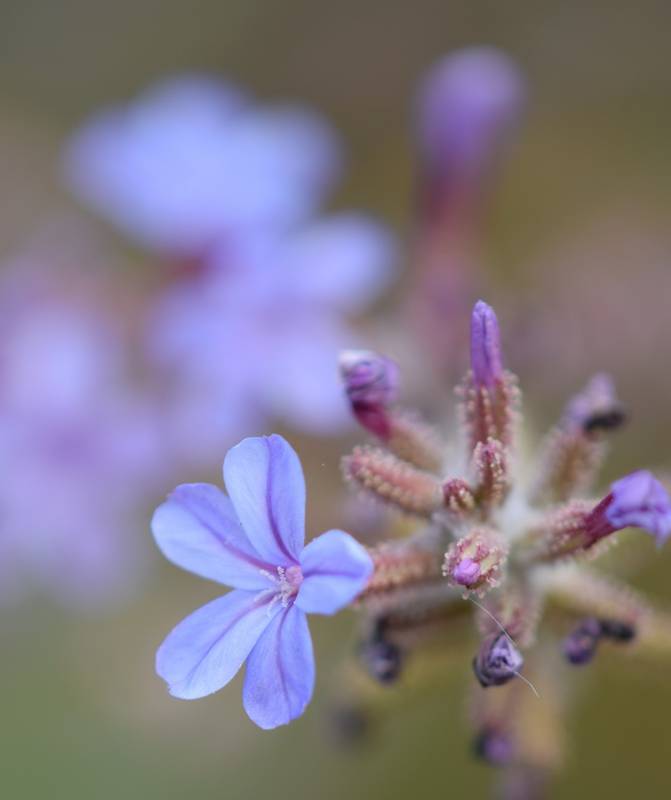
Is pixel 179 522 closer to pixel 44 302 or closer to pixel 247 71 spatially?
pixel 44 302

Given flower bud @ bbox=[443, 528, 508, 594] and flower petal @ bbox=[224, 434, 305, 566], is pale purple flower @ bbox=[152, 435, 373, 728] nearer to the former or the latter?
flower petal @ bbox=[224, 434, 305, 566]

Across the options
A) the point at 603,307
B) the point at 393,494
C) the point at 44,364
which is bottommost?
the point at 393,494

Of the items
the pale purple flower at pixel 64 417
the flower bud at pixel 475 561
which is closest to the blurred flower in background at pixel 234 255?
the pale purple flower at pixel 64 417

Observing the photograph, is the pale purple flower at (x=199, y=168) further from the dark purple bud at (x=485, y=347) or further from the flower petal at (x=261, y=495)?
the flower petal at (x=261, y=495)

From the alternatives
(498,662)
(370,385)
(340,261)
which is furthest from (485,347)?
(340,261)

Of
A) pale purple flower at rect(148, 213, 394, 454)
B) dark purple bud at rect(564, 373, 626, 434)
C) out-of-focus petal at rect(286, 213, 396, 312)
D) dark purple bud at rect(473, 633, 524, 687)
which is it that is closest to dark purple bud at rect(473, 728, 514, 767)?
dark purple bud at rect(473, 633, 524, 687)

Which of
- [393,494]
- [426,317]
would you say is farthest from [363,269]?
[393,494]

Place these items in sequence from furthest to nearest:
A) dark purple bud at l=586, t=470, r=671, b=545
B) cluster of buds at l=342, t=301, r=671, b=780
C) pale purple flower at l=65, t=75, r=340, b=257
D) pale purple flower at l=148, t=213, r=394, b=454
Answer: pale purple flower at l=65, t=75, r=340, b=257 → pale purple flower at l=148, t=213, r=394, b=454 → cluster of buds at l=342, t=301, r=671, b=780 → dark purple bud at l=586, t=470, r=671, b=545

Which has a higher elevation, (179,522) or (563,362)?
(563,362)
